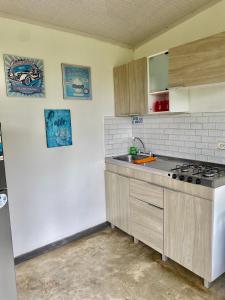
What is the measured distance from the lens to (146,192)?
90.9 inches

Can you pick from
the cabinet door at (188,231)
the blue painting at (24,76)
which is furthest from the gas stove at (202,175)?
the blue painting at (24,76)

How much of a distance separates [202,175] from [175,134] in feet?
2.88

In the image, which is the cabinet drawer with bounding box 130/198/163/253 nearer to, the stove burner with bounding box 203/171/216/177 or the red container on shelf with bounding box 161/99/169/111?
the stove burner with bounding box 203/171/216/177

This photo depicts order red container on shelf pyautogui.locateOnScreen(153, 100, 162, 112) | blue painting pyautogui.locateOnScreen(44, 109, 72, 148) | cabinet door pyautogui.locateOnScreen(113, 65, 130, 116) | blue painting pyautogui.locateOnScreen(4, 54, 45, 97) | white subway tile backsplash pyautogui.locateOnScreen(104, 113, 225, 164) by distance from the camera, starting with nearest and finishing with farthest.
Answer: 1. blue painting pyautogui.locateOnScreen(4, 54, 45, 97)
2. white subway tile backsplash pyautogui.locateOnScreen(104, 113, 225, 164)
3. blue painting pyautogui.locateOnScreen(44, 109, 72, 148)
4. red container on shelf pyautogui.locateOnScreen(153, 100, 162, 112)
5. cabinet door pyautogui.locateOnScreen(113, 65, 130, 116)

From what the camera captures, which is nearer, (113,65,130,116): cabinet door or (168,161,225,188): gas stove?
(168,161,225,188): gas stove

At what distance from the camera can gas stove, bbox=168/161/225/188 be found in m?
1.75

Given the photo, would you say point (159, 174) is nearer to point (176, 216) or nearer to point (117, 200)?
point (176, 216)

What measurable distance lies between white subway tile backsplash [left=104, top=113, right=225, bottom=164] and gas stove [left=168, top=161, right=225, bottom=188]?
0.23 metres

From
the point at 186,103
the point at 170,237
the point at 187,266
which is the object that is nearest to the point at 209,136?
the point at 186,103

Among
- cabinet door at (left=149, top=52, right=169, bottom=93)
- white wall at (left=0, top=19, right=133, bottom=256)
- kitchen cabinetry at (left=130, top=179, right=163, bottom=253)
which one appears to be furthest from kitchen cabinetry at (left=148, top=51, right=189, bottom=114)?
kitchen cabinetry at (left=130, top=179, right=163, bottom=253)

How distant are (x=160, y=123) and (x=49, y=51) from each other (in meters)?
1.53

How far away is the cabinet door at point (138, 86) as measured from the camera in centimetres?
253

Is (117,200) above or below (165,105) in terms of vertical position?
below

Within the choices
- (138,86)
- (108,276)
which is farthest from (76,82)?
(108,276)
